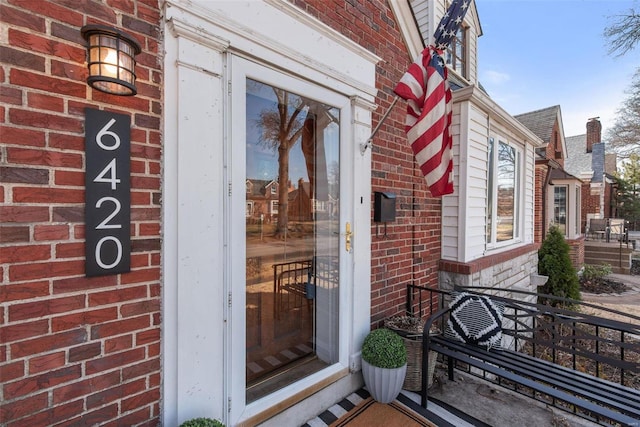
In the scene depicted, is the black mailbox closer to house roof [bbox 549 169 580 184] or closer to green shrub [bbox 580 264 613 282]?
green shrub [bbox 580 264 613 282]

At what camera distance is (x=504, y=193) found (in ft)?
17.8

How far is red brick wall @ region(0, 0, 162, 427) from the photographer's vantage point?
1.22 metres

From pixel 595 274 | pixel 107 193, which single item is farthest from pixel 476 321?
pixel 595 274

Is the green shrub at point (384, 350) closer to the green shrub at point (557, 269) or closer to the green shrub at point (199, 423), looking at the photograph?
the green shrub at point (199, 423)

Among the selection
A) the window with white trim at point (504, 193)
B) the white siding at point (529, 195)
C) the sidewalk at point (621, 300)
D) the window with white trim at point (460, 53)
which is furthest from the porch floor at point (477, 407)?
the sidewalk at point (621, 300)

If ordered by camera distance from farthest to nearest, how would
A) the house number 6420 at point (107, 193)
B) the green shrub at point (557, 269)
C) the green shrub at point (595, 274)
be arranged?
the green shrub at point (595, 274) < the green shrub at point (557, 269) < the house number 6420 at point (107, 193)

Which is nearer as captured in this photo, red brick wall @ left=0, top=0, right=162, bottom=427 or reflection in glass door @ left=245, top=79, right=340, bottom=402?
red brick wall @ left=0, top=0, right=162, bottom=427

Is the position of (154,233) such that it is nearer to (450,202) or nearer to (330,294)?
(330,294)

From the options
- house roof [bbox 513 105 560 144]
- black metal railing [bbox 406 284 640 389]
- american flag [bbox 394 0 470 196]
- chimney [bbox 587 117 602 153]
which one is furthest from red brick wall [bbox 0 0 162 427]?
chimney [bbox 587 117 602 153]

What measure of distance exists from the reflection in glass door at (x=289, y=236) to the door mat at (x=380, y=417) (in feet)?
1.37

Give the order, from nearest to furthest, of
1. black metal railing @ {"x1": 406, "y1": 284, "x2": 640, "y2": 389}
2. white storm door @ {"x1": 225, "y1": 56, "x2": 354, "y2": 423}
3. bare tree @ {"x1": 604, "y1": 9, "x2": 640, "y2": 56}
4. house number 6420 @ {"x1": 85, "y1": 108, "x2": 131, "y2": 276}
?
1. house number 6420 @ {"x1": 85, "y1": 108, "x2": 131, "y2": 276}
2. white storm door @ {"x1": 225, "y1": 56, "x2": 354, "y2": 423}
3. black metal railing @ {"x1": 406, "y1": 284, "x2": 640, "y2": 389}
4. bare tree @ {"x1": 604, "y1": 9, "x2": 640, "y2": 56}

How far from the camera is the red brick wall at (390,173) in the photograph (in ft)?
9.48

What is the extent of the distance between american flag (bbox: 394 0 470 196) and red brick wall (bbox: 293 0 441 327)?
23.8 inches

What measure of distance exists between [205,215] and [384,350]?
6.05 feet
